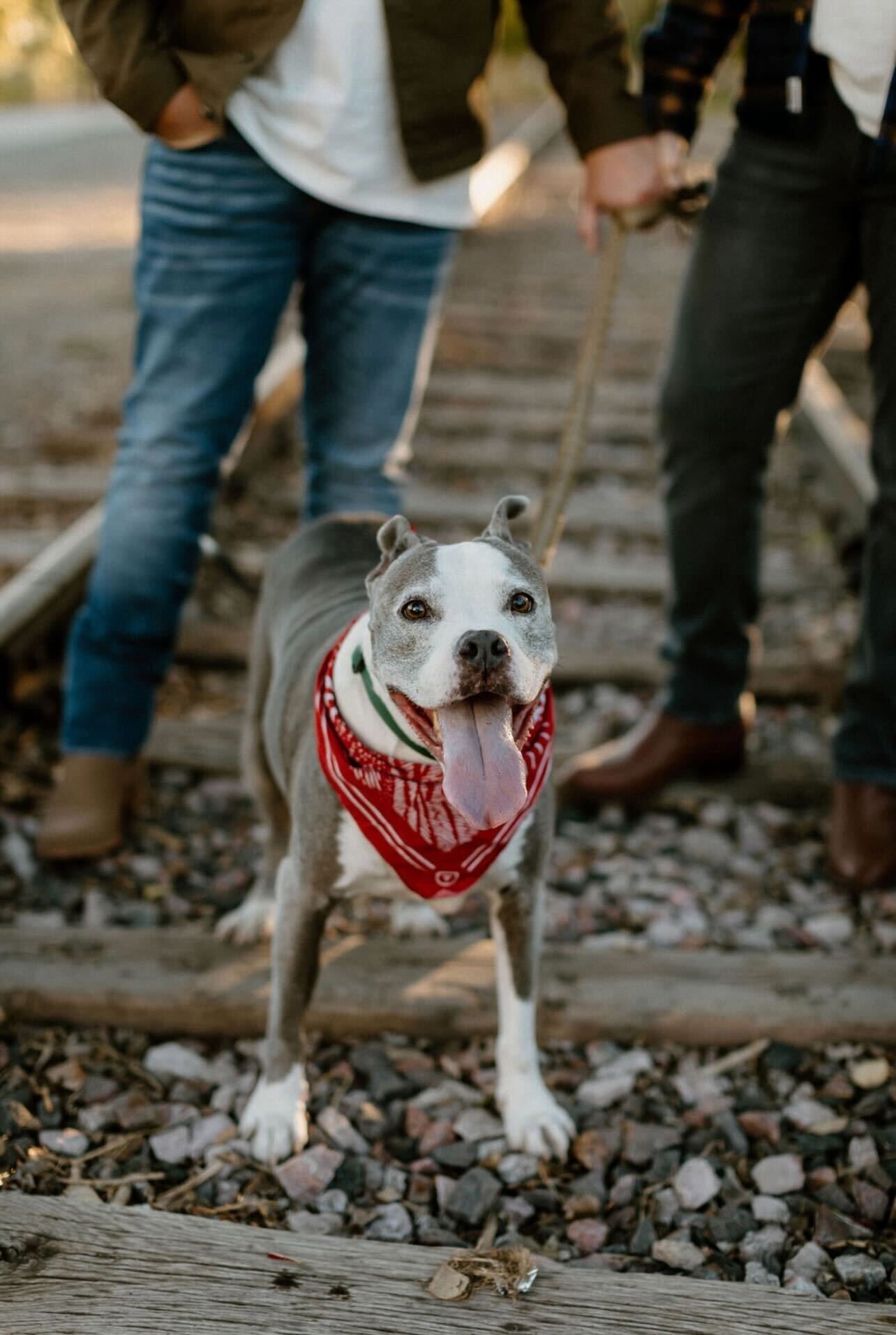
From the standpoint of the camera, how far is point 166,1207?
84.4 inches

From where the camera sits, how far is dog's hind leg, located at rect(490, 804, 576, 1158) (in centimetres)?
232

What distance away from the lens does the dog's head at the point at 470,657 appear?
1.82m

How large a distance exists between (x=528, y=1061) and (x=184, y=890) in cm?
110

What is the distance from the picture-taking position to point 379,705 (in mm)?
2074

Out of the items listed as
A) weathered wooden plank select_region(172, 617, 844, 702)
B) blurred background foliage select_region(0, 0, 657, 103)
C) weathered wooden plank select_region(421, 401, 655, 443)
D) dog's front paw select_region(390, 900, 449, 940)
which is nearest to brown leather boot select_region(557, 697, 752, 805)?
weathered wooden plank select_region(172, 617, 844, 702)

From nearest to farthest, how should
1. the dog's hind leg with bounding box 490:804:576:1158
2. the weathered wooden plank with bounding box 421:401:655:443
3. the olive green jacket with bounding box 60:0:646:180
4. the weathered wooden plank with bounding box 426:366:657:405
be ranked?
the dog's hind leg with bounding box 490:804:576:1158
the olive green jacket with bounding box 60:0:646:180
the weathered wooden plank with bounding box 421:401:655:443
the weathered wooden plank with bounding box 426:366:657:405

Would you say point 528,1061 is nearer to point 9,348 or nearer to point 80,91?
point 9,348

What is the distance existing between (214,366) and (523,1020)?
165 centimetres

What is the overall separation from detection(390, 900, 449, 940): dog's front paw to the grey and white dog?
1.3 inches

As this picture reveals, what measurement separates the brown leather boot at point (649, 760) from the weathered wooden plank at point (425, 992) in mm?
774

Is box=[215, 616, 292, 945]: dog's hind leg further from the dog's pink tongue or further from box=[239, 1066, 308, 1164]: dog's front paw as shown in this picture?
the dog's pink tongue

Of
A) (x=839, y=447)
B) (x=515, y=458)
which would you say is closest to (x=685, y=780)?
(x=839, y=447)

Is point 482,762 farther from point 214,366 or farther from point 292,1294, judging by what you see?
point 214,366

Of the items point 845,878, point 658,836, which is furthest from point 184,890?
point 845,878
